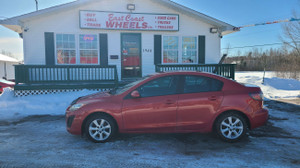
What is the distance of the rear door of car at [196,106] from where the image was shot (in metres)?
4.27

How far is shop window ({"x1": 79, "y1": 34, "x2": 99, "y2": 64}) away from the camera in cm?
1044

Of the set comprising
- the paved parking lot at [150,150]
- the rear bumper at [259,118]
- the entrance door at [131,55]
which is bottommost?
the paved parking lot at [150,150]

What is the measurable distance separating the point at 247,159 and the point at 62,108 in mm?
6440

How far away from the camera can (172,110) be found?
4.25 metres

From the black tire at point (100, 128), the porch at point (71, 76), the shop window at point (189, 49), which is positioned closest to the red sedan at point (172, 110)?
the black tire at point (100, 128)

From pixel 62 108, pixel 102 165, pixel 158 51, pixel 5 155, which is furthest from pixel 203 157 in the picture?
pixel 158 51

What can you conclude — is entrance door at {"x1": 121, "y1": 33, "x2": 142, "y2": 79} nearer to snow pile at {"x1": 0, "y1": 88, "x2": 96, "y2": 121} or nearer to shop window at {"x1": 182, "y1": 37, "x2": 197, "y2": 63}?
shop window at {"x1": 182, "y1": 37, "x2": 197, "y2": 63}

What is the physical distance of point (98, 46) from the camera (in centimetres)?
1058

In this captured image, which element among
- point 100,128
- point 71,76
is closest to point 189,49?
point 71,76

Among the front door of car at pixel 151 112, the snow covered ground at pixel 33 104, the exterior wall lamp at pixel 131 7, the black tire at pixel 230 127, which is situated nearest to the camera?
the front door of car at pixel 151 112

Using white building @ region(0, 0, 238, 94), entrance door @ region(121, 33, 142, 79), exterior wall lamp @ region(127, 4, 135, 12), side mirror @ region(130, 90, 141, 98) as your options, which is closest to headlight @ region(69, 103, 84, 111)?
side mirror @ region(130, 90, 141, 98)

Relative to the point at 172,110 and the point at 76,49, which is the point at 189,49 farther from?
the point at 172,110

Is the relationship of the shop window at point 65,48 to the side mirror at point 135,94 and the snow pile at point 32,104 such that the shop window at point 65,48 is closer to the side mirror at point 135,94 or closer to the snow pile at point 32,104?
the snow pile at point 32,104

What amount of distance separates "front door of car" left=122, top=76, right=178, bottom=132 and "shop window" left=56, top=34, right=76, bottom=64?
726 cm
